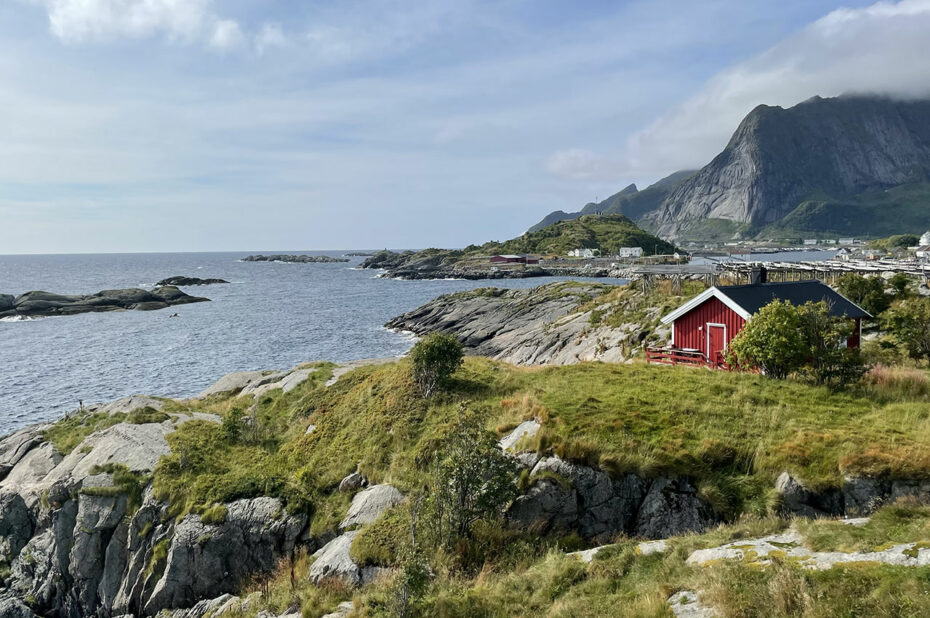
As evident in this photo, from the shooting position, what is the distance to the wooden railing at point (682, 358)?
26.9 m

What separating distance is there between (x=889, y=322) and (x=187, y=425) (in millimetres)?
36962

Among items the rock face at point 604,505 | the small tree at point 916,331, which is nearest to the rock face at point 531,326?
the small tree at point 916,331

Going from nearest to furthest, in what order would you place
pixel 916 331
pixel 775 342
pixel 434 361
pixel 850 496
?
pixel 850 496, pixel 775 342, pixel 434 361, pixel 916 331

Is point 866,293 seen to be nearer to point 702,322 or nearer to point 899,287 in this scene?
point 899,287

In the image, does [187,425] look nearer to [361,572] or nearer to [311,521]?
[311,521]

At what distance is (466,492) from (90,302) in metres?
127

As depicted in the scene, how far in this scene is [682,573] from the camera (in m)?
9.85

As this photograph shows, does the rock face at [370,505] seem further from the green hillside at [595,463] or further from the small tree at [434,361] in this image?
the small tree at [434,361]

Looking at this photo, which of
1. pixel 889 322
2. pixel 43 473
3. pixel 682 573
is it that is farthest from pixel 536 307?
pixel 682 573

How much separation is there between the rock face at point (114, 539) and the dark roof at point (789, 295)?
22496 mm

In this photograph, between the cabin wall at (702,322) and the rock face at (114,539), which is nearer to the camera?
the rock face at (114,539)

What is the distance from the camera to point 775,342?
2069 centimetres

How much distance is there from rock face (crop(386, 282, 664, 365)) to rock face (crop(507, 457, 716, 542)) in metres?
20.7

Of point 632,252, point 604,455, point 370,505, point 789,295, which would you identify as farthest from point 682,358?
point 632,252
